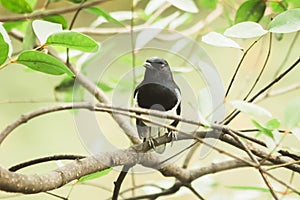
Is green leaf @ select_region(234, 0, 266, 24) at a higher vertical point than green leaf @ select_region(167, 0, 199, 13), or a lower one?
higher

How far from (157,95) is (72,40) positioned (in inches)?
3.6

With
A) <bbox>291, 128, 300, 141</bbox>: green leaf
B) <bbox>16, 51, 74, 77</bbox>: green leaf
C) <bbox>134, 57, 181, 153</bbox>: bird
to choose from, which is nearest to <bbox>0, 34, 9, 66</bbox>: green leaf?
<bbox>16, 51, 74, 77</bbox>: green leaf

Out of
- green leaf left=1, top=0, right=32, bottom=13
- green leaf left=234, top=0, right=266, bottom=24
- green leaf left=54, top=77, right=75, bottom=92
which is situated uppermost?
green leaf left=1, top=0, right=32, bottom=13

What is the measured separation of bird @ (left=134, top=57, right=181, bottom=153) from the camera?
0.43 m

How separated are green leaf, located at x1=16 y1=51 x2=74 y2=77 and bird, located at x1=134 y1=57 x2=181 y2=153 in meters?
0.08

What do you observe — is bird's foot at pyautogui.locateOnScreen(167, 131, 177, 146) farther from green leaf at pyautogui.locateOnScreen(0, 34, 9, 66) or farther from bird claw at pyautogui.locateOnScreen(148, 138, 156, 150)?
green leaf at pyautogui.locateOnScreen(0, 34, 9, 66)

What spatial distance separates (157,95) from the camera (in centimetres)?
43

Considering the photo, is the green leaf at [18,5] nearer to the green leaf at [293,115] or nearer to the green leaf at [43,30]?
the green leaf at [43,30]

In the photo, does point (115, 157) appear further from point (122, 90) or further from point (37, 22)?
point (122, 90)

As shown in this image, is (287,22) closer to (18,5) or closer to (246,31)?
(246,31)

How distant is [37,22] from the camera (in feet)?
1.30

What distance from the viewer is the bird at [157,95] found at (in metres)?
0.43

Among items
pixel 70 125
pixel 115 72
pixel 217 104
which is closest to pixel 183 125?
pixel 217 104

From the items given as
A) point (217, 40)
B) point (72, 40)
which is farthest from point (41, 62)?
point (217, 40)
